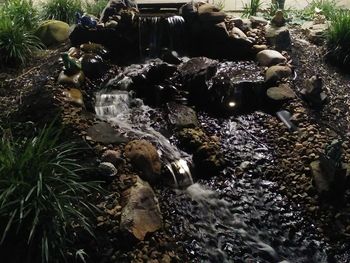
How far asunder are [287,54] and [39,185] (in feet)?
16.4

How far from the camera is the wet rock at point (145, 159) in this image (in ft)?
13.6

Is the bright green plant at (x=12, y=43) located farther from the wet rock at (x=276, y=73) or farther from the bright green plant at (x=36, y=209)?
the wet rock at (x=276, y=73)

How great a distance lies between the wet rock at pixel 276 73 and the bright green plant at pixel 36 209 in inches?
144

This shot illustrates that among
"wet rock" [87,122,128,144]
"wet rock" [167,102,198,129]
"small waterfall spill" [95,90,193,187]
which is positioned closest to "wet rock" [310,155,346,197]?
"small waterfall spill" [95,90,193,187]

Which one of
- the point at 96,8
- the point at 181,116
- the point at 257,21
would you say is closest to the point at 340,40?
the point at 257,21

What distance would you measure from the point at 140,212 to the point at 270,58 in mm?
3899

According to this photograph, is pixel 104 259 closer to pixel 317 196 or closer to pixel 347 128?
pixel 317 196

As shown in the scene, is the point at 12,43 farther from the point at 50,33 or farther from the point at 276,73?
the point at 276,73

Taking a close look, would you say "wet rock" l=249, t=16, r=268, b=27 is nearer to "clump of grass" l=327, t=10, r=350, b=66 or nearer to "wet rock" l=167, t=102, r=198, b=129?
"clump of grass" l=327, t=10, r=350, b=66

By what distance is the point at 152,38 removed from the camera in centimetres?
719

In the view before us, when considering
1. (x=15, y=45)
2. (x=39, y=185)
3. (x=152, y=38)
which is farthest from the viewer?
(x=152, y=38)

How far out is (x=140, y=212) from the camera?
11.7ft

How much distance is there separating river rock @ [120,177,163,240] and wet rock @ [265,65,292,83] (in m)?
2.97

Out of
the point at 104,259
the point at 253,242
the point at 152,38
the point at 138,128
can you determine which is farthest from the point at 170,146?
the point at 152,38
